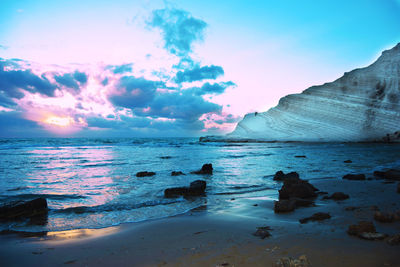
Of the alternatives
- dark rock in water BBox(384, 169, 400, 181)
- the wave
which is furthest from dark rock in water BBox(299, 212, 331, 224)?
dark rock in water BBox(384, 169, 400, 181)

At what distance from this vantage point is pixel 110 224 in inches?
157

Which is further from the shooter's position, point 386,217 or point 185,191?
point 185,191

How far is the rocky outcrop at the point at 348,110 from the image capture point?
3444 centimetres

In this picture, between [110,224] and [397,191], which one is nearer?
[110,224]

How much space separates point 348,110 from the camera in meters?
36.7

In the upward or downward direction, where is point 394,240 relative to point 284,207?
upward

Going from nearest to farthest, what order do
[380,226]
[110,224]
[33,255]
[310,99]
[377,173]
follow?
1. [33,255]
2. [380,226]
3. [110,224]
4. [377,173]
5. [310,99]

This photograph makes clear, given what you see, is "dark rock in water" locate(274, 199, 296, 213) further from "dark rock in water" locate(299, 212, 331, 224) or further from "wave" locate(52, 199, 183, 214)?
"wave" locate(52, 199, 183, 214)

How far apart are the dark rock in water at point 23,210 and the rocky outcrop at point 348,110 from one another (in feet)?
122

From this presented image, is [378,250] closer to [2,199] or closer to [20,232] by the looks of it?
[20,232]

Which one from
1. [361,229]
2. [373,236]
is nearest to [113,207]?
[361,229]

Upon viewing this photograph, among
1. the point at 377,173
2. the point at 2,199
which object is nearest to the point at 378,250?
the point at 377,173

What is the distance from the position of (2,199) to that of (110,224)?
12.4ft

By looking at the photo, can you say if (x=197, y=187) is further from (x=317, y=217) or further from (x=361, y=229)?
(x=361, y=229)
